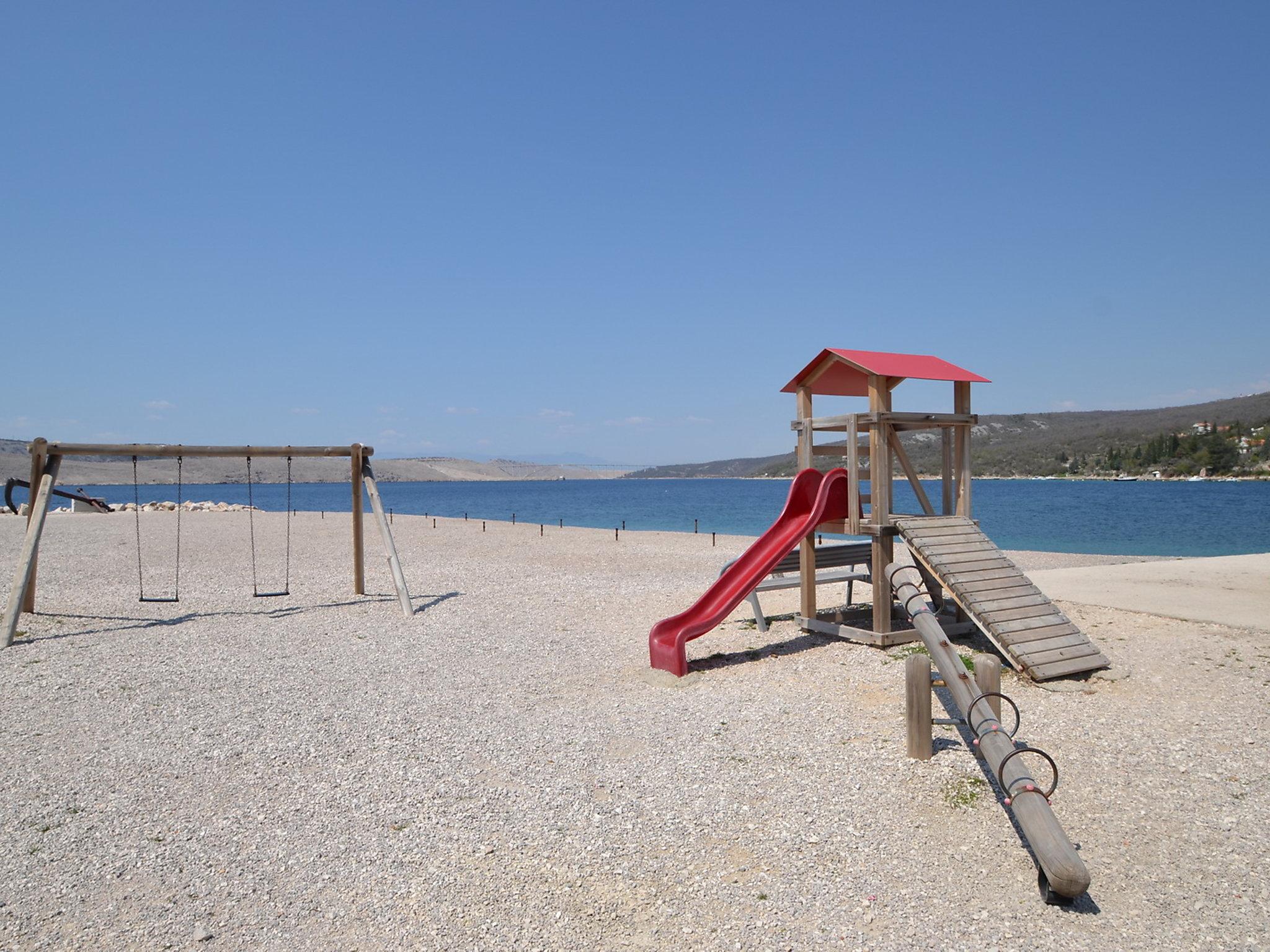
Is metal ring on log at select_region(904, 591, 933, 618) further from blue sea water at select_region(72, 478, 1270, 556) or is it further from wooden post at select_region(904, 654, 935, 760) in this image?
blue sea water at select_region(72, 478, 1270, 556)

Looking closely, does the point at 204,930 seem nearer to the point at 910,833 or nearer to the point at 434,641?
the point at 910,833

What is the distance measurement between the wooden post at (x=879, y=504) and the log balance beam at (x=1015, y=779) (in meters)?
2.20

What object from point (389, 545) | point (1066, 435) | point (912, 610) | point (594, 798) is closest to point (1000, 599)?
point (912, 610)

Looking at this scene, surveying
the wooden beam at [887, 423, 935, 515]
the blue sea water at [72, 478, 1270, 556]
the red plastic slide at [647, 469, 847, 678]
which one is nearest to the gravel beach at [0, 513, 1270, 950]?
the red plastic slide at [647, 469, 847, 678]

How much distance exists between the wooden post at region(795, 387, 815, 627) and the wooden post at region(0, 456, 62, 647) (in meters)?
9.20

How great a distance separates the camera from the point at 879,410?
856 cm

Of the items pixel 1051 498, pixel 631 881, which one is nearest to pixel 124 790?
pixel 631 881

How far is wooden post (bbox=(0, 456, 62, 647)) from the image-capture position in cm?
948

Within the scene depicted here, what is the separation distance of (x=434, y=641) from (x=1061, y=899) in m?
7.33

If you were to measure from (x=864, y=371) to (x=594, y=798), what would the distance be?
18.1ft

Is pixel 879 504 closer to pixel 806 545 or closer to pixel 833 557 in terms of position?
pixel 806 545

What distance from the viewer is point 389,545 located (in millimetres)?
11758

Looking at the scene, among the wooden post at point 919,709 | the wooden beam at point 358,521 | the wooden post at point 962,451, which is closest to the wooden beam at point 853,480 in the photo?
the wooden post at point 962,451

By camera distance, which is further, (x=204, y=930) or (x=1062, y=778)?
(x=1062, y=778)
